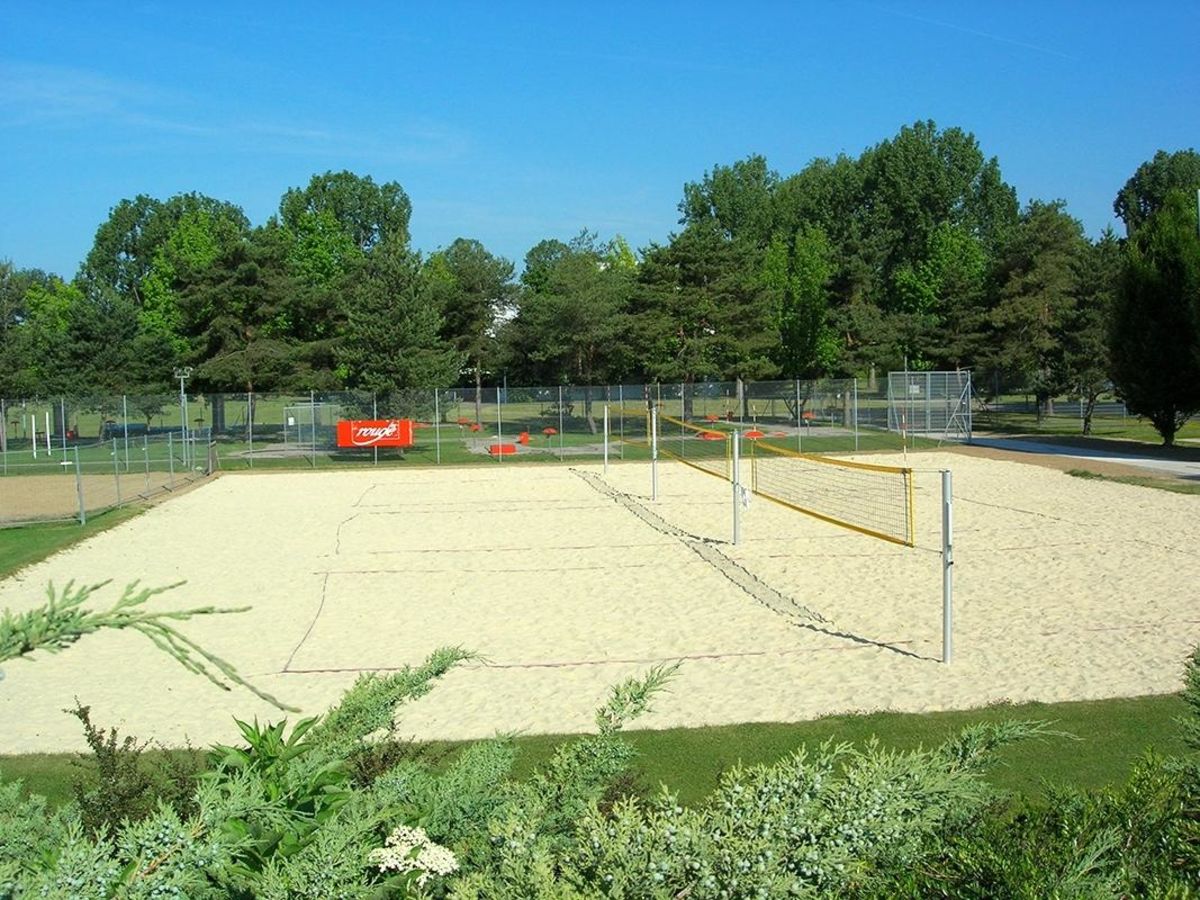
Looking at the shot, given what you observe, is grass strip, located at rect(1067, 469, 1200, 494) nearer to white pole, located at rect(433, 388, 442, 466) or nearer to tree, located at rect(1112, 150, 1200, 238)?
white pole, located at rect(433, 388, 442, 466)

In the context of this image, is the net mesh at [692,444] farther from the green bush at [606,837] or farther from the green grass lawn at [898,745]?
the green bush at [606,837]

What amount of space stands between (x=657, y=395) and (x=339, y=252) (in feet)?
147

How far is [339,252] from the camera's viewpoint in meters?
81.2

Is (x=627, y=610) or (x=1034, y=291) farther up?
(x=1034, y=291)

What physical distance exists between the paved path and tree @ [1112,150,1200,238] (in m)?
67.9

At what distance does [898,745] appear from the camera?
7844 mm

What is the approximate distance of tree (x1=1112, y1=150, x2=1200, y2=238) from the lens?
98.9 meters

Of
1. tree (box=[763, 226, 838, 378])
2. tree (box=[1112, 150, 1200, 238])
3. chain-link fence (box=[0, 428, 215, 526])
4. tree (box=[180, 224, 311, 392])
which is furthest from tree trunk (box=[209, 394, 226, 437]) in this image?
tree (box=[1112, 150, 1200, 238])

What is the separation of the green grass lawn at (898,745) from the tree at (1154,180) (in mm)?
100844

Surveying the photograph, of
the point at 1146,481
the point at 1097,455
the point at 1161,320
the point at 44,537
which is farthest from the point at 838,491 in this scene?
the point at 1161,320

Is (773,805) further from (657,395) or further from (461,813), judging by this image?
(657,395)

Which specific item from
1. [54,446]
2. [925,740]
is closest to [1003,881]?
[925,740]

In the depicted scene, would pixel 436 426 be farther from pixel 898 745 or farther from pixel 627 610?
pixel 898 745

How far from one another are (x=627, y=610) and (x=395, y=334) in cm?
3042
